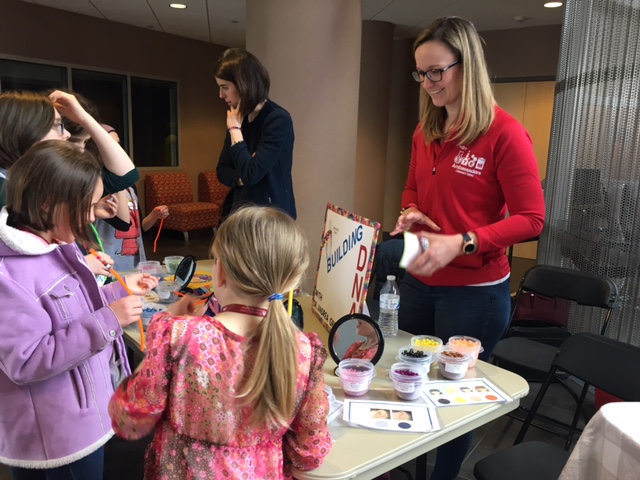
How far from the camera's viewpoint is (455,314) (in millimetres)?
1648

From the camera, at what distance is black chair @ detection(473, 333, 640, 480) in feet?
5.30

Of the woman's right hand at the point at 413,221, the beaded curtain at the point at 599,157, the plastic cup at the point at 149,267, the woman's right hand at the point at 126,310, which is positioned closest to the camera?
the woman's right hand at the point at 126,310

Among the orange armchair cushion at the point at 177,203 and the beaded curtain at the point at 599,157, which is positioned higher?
the beaded curtain at the point at 599,157

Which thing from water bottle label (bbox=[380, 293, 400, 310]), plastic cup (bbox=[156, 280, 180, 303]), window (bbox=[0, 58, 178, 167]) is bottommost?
plastic cup (bbox=[156, 280, 180, 303])

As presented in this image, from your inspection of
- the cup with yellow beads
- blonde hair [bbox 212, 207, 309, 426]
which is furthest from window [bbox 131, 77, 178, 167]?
blonde hair [bbox 212, 207, 309, 426]

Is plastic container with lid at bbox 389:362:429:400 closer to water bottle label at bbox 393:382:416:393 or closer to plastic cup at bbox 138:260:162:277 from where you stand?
water bottle label at bbox 393:382:416:393

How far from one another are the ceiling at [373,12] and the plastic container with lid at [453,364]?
5.22 metres

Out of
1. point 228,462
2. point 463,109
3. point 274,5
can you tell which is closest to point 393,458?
point 228,462

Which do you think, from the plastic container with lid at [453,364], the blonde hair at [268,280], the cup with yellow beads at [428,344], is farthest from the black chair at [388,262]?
the blonde hair at [268,280]

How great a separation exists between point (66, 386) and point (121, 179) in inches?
31.3

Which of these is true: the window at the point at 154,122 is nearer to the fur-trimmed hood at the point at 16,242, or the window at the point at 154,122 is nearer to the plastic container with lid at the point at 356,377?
the fur-trimmed hood at the point at 16,242

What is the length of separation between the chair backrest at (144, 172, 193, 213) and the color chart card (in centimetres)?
704

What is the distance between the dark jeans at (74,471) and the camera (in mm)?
1327

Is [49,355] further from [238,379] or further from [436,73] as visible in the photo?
[436,73]
